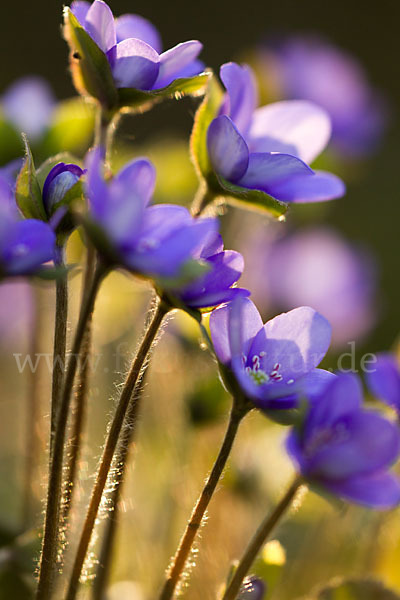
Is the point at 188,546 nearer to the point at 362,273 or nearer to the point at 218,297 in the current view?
the point at 218,297

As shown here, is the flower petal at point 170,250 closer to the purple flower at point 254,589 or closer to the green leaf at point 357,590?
the purple flower at point 254,589

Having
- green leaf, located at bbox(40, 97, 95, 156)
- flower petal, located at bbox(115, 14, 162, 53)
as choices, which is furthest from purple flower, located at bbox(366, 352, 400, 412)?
green leaf, located at bbox(40, 97, 95, 156)

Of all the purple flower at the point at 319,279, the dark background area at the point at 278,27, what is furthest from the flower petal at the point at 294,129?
the dark background area at the point at 278,27

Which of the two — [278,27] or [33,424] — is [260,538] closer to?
[33,424]

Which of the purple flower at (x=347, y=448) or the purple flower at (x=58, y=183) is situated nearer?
the purple flower at (x=347, y=448)

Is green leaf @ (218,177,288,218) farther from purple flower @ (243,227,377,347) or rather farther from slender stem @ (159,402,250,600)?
purple flower @ (243,227,377,347)

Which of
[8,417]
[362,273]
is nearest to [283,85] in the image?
[362,273]
